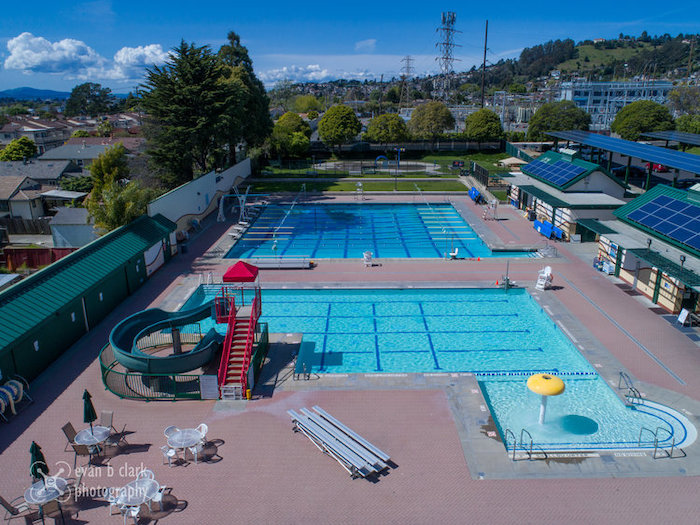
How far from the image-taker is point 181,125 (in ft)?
117

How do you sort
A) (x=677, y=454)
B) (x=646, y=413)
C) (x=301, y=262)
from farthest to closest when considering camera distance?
(x=301, y=262)
(x=646, y=413)
(x=677, y=454)

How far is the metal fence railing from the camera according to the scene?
575 inches

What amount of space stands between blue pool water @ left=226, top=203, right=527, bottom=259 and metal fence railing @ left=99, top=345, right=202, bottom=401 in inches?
533

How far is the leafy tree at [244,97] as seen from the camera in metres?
40.0

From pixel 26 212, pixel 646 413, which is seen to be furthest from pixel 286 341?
pixel 26 212

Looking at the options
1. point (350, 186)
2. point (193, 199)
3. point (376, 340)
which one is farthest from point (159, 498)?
point (350, 186)

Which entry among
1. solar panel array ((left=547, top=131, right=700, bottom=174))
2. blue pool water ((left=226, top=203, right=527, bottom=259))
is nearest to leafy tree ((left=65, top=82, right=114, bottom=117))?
blue pool water ((left=226, top=203, right=527, bottom=259))

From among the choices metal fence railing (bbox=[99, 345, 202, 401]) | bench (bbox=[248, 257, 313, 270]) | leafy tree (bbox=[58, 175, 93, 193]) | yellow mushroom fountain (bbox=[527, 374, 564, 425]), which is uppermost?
leafy tree (bbox=[58, 175, 93, 193])

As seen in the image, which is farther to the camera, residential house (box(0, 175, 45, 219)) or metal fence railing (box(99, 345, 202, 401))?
residential house (box(0, 175, 45, 219))

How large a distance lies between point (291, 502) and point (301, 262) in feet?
52.1

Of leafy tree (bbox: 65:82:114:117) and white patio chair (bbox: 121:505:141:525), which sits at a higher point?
leafy tree (bbox: 65:82:114:117)

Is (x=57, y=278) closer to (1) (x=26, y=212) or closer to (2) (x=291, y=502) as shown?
(2) (x=291, y=502)

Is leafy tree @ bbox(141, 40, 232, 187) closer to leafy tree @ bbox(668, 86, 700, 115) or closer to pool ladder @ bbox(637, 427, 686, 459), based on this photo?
pool ladder @ bbox(637, 427, 686, 459)

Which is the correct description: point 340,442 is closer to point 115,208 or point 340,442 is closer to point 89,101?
point 115,208
